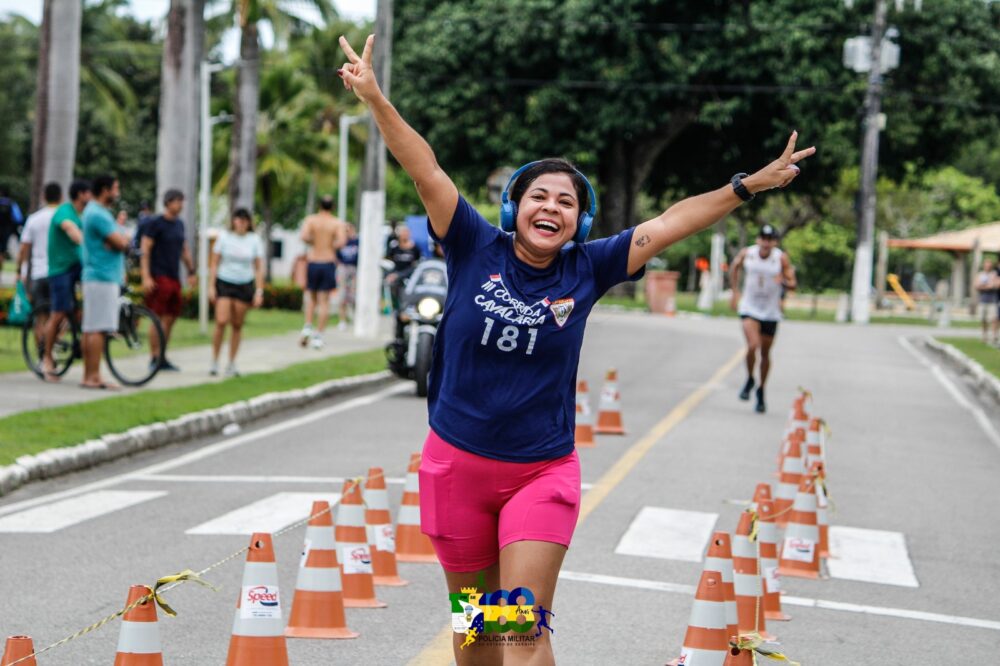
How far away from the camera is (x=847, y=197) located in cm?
6094

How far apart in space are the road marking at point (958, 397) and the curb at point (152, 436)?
22.0 ft

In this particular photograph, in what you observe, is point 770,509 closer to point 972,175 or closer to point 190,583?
point 190,583

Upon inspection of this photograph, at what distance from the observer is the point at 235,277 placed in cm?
1597

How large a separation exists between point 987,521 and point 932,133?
34.3 meters

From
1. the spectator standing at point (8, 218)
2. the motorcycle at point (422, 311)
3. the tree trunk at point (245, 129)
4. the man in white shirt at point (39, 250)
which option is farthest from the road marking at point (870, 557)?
the tree trunk at point (245, 129)

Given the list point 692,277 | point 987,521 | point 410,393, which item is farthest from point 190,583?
point 692,277

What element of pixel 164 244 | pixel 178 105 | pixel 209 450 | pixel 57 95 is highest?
pixel 178 105

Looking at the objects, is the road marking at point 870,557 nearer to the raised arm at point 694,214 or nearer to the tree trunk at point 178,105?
the raised arm at point 694,214

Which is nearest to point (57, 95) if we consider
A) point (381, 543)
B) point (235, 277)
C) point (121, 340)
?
point (121, 340)

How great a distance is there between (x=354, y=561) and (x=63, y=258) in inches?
355

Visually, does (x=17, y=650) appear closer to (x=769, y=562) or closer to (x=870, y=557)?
(x=769, y=562)

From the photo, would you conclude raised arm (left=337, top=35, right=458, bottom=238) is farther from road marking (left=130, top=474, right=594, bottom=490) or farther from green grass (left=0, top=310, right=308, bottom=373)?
green grass (left=0, top=310, right=308, bottom=373)

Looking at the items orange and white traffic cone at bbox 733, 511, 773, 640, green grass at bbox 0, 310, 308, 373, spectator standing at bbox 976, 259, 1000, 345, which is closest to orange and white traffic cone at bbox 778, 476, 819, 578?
orange and white traffic cone at bbox 733, 511, 773, 640

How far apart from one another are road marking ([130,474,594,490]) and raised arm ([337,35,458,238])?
20.7 feet
